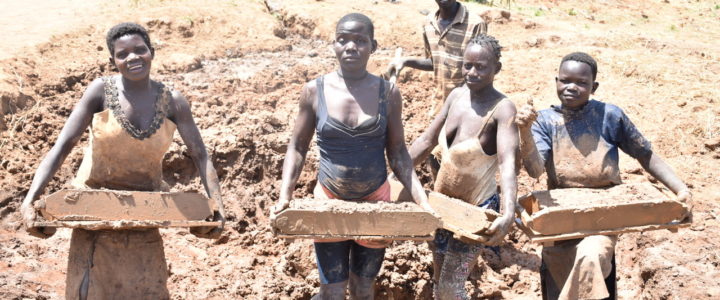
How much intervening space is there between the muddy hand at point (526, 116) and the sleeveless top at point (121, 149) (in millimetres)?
1675

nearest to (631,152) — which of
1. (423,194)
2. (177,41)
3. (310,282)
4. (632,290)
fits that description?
(423,194)

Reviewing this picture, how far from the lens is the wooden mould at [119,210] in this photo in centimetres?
337

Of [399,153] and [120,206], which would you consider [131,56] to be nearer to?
[120,206]

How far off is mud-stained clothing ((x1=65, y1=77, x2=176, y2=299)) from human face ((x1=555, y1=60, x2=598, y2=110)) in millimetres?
1993

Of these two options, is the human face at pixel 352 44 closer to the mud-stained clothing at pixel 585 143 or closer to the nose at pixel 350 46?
the nose at pixel 350 46

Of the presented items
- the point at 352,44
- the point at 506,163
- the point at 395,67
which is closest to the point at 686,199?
the point at 506,163

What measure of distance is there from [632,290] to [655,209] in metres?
1.79

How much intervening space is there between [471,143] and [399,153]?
1.24 feet

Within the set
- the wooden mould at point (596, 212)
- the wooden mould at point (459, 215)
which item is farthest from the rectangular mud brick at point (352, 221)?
the wooden mould at point (596, 212)

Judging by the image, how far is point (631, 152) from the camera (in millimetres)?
4102

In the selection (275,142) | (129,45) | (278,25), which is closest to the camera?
(129,45)

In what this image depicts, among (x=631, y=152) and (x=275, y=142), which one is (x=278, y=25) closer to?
(x=275, y=142)

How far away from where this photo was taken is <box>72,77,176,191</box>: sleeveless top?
360 cm

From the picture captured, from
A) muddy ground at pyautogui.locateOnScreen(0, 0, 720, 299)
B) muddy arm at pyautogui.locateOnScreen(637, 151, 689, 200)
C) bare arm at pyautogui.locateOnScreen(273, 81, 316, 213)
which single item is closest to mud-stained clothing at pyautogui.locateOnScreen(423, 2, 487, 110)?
muddy ground at pyautogui.locateOnScreen(0, 0, 720, 299)
